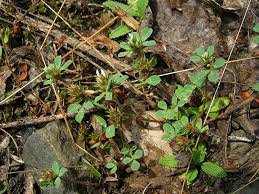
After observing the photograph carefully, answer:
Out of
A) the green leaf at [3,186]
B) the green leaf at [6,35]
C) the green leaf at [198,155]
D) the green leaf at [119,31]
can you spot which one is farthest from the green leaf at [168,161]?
the green leaf at [6,35]

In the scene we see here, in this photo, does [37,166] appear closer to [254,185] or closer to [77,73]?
[77,73]

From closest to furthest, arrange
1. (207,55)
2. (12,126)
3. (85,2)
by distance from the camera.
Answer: (207,55), (12,126), (85,2)

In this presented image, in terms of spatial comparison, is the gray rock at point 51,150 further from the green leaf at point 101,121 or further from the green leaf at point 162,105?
the green leaf at point 162,105

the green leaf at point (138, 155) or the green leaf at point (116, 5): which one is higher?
the green leaf at point (116, 5)

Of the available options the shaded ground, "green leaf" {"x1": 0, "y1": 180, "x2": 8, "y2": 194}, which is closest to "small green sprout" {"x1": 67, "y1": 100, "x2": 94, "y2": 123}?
the shaded ground

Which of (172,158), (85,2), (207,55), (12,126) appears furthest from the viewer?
(85,2)

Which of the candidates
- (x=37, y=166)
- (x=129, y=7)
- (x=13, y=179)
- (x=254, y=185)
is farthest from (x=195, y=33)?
(x=13, y=179)
